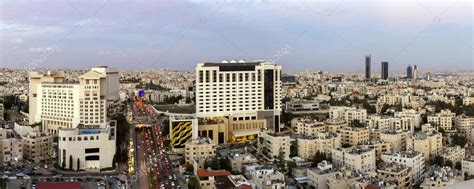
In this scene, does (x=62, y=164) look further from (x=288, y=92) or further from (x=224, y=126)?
(x=288, y=92)

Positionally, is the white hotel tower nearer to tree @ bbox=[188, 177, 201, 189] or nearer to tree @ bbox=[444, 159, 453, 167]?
tree @ bbox=[444, 159, 453, 167]

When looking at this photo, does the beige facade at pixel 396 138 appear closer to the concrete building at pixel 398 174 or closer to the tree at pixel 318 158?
the tree at pixel 318 158

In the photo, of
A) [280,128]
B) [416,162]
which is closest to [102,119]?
[280,128]

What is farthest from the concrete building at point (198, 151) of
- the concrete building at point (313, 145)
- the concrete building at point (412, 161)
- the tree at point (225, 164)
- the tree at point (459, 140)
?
the tree at point (459, 140)

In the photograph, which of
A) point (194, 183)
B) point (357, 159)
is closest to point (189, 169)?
point (194, 183)

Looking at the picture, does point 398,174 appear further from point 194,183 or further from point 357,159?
point 194,183

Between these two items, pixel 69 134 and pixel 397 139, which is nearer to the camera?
pixel 69 134
